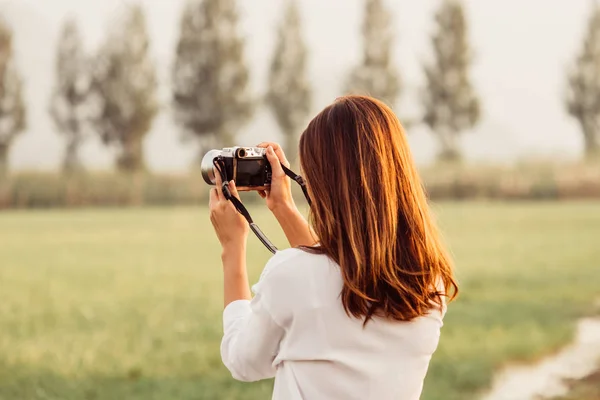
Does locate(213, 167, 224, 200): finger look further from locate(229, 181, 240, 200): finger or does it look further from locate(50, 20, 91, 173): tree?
locate(50, 20, 91, 173): tree

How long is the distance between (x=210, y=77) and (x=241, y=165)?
45031 millimetres

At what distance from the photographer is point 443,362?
6.79 meters

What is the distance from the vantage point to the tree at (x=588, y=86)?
48.8 metres

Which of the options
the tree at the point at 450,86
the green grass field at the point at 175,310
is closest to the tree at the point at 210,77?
the tree at the point at 450,86

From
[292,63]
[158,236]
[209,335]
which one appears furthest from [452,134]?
[209,335]

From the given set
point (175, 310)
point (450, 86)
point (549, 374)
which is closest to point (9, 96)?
point (450, 86)

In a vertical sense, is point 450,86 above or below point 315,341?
below

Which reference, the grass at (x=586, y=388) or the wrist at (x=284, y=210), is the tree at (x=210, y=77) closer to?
the grass at (x=586, y=388)

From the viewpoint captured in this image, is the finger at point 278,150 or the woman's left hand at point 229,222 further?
the finger at point 278,150

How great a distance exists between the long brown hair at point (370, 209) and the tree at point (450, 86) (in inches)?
1726

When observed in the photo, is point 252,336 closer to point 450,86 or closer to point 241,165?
point 241,165

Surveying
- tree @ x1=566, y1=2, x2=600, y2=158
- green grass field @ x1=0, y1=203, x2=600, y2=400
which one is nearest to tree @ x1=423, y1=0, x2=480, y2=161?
tree @ x1=566, y1=2, x2=600, y2=158

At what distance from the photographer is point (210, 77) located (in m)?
46.6

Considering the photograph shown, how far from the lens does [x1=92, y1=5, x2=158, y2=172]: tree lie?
4475 centimetres
